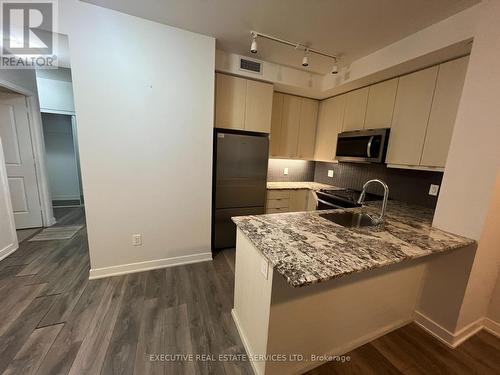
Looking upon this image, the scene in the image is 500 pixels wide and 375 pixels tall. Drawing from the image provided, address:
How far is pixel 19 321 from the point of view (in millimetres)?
1601

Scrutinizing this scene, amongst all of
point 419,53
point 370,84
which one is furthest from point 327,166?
point 419,53

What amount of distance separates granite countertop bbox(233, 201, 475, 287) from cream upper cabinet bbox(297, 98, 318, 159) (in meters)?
1.97

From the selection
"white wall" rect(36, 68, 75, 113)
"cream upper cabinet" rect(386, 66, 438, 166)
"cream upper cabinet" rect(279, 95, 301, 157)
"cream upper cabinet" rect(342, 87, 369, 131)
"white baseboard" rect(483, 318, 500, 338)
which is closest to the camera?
"white baseboard" rect(483, 318, 500, 338)

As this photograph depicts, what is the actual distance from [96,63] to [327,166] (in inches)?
140

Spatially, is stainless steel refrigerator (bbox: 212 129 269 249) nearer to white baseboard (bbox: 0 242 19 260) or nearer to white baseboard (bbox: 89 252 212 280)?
white baseboard (bbox: 89 252 212 280)

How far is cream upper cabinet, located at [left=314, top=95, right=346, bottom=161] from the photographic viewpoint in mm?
3102

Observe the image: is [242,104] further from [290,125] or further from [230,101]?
[290,125]

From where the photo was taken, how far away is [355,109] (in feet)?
9.26

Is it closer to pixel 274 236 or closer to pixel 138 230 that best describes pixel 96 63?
pixel 138 230

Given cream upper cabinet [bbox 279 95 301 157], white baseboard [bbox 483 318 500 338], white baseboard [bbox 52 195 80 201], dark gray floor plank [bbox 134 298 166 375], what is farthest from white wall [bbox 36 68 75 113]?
white baseboard [bbox 483 318 500 338]

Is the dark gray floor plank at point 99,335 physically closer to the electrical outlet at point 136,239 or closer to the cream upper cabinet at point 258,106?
the electrical outlet at point 136,239

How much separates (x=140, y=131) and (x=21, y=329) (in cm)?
189

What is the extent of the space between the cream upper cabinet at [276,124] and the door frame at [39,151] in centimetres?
369
